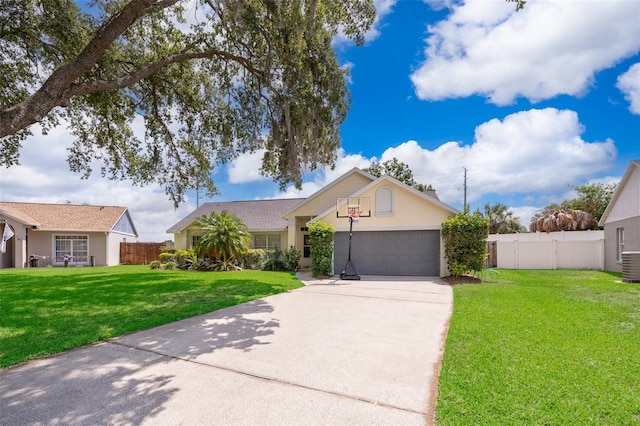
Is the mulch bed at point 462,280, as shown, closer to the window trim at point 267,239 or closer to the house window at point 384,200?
the house window at point 384,200

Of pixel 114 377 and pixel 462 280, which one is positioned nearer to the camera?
pixel 114 377

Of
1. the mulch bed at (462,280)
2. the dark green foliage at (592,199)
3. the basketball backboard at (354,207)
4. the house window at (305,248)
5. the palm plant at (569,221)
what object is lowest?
the mulch bed at (462,280)

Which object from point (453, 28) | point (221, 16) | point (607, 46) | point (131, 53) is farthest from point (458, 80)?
point (131, 53)

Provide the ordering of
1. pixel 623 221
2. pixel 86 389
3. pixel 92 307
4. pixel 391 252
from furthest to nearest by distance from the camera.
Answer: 1. pixel 391 252
2. pixel 623 221
3. pixel 92 307
4. pixel 86 389

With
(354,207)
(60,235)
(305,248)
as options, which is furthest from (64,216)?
(354,207)

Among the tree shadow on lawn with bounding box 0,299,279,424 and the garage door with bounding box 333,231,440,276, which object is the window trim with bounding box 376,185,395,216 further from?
the tree shadow on lawn with bounding box 0,299,279,424

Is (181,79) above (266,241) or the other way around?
above

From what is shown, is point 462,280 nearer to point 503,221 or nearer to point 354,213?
point 354,213

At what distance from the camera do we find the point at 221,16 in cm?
927

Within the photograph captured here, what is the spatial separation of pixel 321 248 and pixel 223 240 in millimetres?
6403

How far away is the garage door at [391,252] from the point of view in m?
14.9

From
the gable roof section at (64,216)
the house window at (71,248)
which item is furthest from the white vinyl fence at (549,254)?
the house window at (71,248)

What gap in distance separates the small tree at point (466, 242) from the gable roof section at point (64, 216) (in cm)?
2407

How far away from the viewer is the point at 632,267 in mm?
11617
